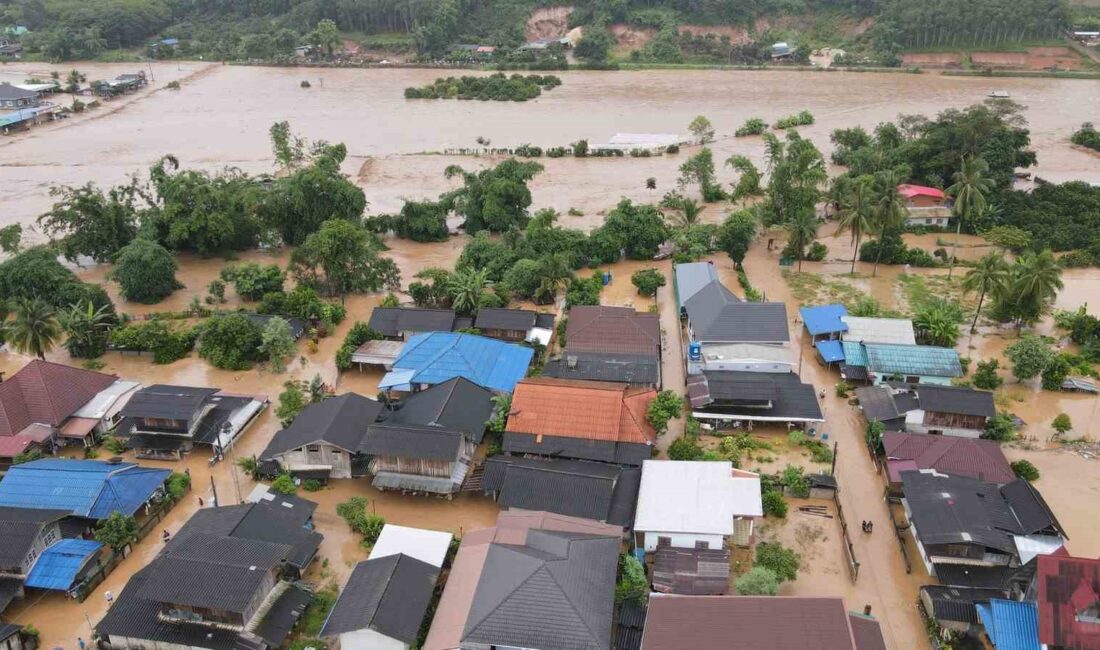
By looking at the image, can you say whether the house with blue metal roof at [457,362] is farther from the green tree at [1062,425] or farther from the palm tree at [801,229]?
the green tree at [1062,425]

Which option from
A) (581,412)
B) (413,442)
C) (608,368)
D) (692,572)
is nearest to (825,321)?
(608,368)

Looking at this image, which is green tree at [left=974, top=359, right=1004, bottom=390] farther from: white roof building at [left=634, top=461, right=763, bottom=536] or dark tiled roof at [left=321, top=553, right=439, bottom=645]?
dark tiled roof at [left=321, top=553, right=439, bottom=645]

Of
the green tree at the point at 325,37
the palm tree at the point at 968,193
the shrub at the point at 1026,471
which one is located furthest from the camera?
the green tree at the point at 325,37

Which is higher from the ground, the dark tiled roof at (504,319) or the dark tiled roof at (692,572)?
the dark tiled roof at (504,319)

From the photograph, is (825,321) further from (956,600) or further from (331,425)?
(331,425)

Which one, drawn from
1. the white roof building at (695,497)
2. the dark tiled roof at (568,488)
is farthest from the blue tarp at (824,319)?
the dark tiled roof at (568,488)

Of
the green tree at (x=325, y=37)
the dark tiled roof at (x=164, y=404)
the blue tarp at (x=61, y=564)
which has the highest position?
the green tree at (x=325, y=37)

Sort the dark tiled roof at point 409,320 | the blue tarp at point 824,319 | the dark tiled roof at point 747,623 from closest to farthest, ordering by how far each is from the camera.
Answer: the dark tiled roof at point 747,623 < the blue tarp at point 824,319 < the dark tiled roof at point 409,320
